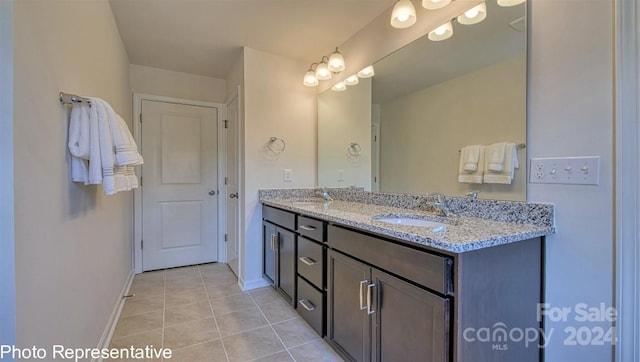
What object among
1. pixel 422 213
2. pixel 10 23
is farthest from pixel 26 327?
pixel 422 213

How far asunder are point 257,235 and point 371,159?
1.32 meters

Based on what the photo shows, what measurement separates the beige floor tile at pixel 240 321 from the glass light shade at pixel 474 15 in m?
2.32

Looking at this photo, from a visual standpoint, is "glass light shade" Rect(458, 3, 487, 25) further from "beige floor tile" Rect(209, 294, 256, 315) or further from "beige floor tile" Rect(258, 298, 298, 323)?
"beige floor tile" Rect(209, 294, 256, 315)

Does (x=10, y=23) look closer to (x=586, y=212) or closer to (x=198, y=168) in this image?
(x=586, y=212)

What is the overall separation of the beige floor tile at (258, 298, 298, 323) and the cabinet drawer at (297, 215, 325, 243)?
2.24ft

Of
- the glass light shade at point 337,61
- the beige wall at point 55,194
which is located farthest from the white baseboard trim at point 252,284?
the glass light shade at point 337,61

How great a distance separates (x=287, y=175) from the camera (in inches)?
113

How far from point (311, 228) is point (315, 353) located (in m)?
0.75

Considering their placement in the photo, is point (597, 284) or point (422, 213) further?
point (422, 213)

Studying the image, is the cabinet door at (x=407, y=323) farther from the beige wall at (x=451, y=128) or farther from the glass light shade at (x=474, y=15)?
the glass light shade at (x=474, y=15)

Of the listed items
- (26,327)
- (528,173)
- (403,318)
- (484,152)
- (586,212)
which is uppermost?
(484,152)

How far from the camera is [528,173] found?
1312 mm

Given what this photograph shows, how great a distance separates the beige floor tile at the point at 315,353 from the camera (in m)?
1.67

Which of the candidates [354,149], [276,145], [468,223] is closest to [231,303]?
[276,145]
